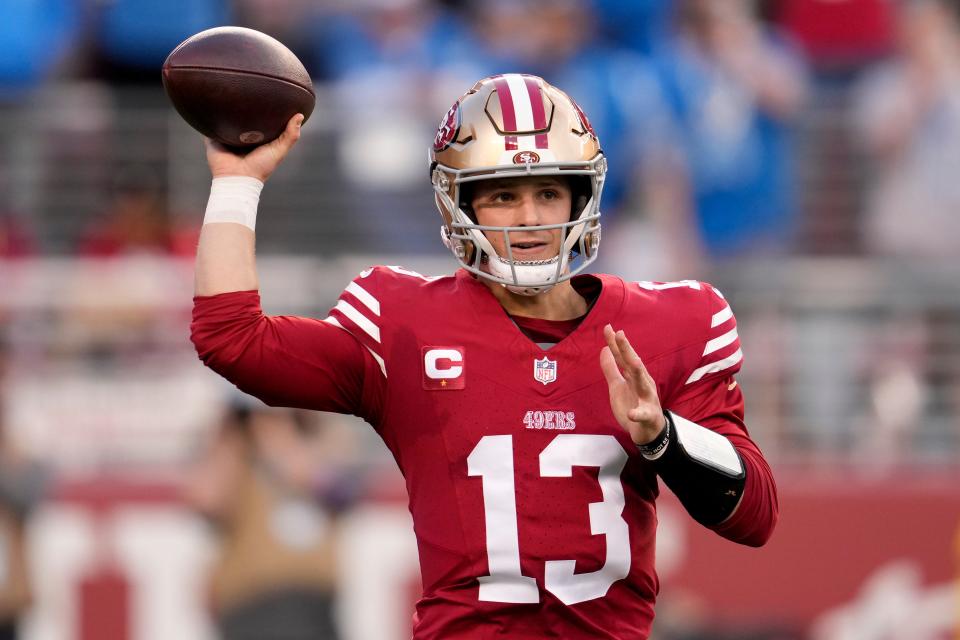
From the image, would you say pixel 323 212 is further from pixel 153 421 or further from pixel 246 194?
pixel 246 194

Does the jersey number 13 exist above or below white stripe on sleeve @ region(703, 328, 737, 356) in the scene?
below

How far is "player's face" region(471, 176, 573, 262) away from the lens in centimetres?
351

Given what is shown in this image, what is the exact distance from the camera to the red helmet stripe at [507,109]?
139 inches

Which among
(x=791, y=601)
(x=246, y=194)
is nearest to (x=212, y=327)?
(x=246, y=194)

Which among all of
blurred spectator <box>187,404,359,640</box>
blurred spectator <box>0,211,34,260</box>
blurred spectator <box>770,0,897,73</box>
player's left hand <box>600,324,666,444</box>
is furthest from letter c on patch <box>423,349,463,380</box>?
blurred spectator <box>770,0,897,73</box>

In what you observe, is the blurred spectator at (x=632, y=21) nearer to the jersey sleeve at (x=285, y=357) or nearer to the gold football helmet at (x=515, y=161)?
the gold football helmet at (x=515, y=161)

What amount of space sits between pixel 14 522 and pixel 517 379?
4.06 metres

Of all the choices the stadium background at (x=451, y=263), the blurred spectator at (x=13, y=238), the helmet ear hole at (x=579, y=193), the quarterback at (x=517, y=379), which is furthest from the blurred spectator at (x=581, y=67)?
the quarterback at (x=517, y=379)

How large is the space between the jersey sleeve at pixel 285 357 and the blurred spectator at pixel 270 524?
3.43 meters

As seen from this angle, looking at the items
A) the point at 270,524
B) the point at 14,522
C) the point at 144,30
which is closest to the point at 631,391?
the point at 270,524

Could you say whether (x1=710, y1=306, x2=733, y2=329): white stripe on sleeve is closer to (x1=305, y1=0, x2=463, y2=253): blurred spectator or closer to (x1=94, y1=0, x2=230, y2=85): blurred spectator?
(x1=305, y1=0, x2=463, y2=253): blurred spectator

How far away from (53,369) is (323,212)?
146 centimetres

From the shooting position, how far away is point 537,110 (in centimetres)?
358

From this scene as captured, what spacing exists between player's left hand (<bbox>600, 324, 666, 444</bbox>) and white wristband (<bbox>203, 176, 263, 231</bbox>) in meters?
0.80
